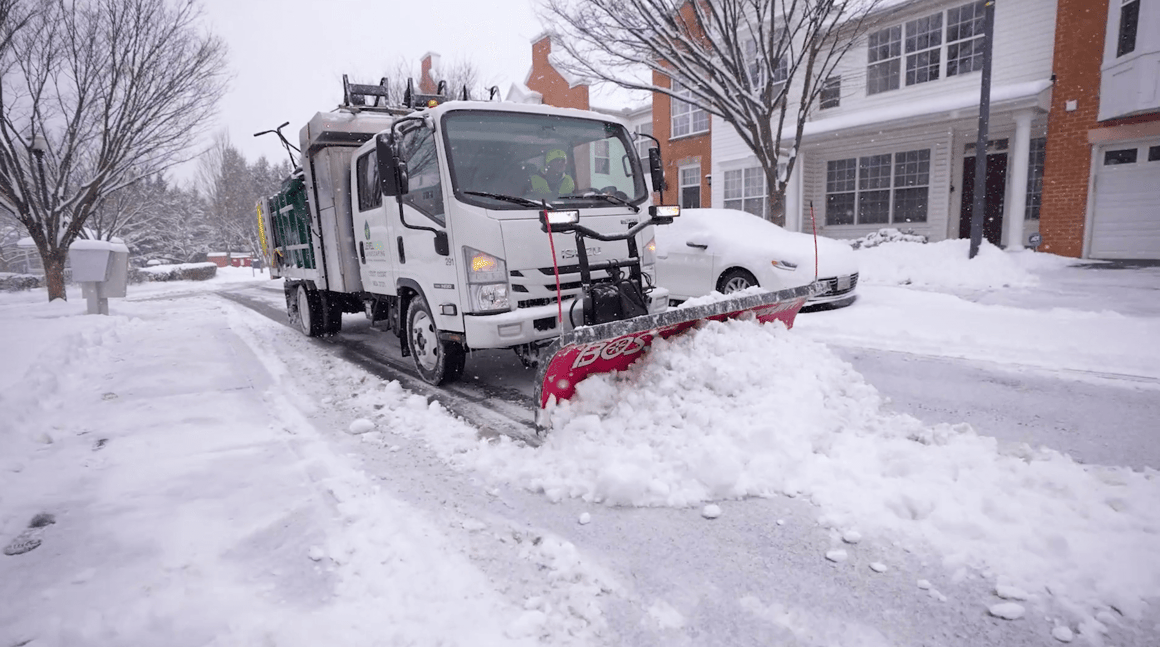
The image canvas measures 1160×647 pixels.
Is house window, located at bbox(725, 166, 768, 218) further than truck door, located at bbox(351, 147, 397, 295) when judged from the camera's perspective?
Yes

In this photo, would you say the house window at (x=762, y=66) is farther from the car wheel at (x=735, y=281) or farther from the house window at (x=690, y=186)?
the car wheel at (x=735, y=281)

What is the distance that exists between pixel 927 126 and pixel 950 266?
584 centimetres

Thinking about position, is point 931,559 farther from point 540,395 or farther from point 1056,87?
point 1056,87

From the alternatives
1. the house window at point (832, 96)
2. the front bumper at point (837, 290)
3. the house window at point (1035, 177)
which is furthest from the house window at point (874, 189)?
the front bumper at point (837, 290)

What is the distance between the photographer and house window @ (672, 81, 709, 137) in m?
20.0

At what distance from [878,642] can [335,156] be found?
21.8ft

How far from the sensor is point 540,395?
3.47 metres

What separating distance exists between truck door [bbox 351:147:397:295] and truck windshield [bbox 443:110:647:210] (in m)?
1.22

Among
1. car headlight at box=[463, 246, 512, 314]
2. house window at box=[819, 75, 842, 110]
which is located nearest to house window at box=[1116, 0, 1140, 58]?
house window at box=[819, 75, 842, 110]

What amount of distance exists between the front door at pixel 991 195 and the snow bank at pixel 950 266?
343cm

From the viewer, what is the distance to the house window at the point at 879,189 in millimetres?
15516

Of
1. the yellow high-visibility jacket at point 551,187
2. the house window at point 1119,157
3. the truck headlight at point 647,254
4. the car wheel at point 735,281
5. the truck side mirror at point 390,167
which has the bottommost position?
the car wheel at point 735,281

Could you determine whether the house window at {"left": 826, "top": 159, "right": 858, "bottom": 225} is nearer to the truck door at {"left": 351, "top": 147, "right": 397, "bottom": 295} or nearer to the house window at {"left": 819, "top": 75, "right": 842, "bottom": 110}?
the house window at {"left": 819, "top": 75, "right": 842, "bottom": 110}

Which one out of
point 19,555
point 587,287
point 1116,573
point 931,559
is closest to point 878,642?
point 931,559
